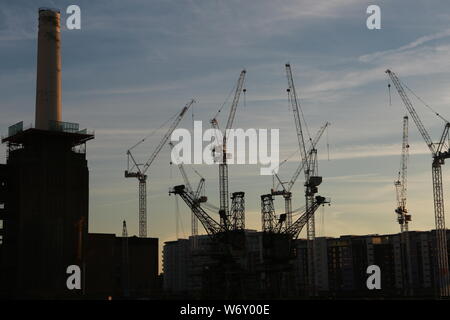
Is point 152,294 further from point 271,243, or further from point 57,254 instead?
point 57,254

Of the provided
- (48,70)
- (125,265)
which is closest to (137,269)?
(125,265)

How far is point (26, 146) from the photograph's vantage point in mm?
128875

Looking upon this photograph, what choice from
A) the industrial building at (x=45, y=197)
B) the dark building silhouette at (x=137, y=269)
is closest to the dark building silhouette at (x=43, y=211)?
the industrial building at (x=45, y=197)

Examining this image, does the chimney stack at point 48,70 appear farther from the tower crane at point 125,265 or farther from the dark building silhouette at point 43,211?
the tower crane at point 125,265

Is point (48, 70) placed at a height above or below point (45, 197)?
above

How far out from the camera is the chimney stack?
423 feet

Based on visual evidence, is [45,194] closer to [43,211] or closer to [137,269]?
[43,211]

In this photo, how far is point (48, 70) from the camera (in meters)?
130

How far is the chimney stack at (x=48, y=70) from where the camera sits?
128875 millimetres

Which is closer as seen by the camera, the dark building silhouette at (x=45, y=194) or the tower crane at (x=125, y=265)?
the dark building silhouette at (x=45, y=194)

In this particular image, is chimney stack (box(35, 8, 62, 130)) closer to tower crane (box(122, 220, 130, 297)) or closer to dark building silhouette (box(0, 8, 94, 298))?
dark building silhouette (box(0, 8, 94, 298))

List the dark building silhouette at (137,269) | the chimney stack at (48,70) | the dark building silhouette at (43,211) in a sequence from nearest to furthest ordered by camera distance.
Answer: the dark building silhouette at (43,211), the chimney stack at (48,70), the dark building silhouette at (137,269)

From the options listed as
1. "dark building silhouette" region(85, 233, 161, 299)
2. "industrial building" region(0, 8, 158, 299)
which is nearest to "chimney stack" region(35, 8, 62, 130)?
"industrial building" region(0, 8, 158, 299)
